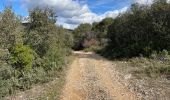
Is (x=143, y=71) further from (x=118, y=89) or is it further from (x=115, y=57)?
(x=115, y=57)

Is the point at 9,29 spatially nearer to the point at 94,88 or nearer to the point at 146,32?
the point at 94,88

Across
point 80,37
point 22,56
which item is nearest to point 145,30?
point 22,56

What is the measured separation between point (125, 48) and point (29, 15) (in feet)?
36.6

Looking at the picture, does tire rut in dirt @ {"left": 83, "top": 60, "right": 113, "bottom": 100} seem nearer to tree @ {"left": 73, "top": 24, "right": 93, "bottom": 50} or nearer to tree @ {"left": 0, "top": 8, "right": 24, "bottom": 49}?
tree @ {"left": 0, "top": 8, "right": 24, "bottom": 49}

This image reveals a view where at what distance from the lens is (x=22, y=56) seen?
1678 cm

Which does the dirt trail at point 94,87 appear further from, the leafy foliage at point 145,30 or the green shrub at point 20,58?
the leafy foliage at point 145,30

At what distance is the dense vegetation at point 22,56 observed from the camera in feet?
49.6

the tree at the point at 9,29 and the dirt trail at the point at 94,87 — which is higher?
the tree at the point at 9,29

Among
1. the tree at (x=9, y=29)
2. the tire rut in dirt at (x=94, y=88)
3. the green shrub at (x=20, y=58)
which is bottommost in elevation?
the tire rut in dirt at (x=94, y=88)

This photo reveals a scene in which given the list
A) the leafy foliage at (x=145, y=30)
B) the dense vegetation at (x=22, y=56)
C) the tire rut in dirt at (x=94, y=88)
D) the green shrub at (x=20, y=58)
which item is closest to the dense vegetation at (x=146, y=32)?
the leafy foliage at (x=145, y=30)

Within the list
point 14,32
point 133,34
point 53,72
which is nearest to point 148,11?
point 133,34

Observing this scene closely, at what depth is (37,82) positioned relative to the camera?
16.4 meters

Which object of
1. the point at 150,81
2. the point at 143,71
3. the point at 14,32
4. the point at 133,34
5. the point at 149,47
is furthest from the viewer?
the point at 133,34

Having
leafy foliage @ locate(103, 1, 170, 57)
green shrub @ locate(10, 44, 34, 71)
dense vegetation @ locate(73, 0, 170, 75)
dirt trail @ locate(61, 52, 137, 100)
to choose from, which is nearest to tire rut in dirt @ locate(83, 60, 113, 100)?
dirt trail @ locate(61, 52, 137, 100)
